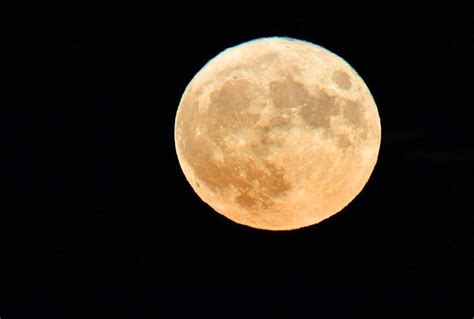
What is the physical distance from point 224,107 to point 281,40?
2.28ft

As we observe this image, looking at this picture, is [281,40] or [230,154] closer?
[230,154]

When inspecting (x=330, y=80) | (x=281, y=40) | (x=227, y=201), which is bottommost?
(x=227, y=201)

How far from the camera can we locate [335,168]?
4535 millimetres

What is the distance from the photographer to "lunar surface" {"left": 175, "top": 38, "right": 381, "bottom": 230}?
14.4 ft

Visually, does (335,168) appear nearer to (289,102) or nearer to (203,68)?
(289,102)

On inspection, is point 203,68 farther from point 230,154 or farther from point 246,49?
point 230,154

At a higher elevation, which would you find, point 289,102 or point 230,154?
point 289,102

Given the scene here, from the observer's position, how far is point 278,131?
437 cm

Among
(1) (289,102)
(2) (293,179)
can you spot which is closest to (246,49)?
(1) (289,102)

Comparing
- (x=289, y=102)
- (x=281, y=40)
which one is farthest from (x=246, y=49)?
(x=289, y=102)

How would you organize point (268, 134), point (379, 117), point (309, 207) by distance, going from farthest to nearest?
point (379, 117) → point (309, 207) → point (268, 134)

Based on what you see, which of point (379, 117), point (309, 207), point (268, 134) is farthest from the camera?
point (379, 117)

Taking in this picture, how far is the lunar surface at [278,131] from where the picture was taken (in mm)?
4395

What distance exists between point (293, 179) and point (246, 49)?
0.95m
